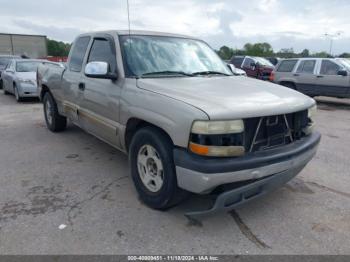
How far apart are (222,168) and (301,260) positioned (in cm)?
98

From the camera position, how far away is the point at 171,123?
296 cm

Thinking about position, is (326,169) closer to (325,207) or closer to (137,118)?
(325,207)

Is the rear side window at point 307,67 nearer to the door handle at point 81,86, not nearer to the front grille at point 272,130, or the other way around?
the front grille at point 272,130

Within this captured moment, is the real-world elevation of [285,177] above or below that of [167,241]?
above

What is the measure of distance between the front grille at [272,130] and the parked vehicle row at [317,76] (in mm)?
8799

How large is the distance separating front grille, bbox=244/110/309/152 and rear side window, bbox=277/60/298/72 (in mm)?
9717

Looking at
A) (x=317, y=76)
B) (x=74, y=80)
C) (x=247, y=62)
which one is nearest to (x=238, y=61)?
(x=247, y=62)

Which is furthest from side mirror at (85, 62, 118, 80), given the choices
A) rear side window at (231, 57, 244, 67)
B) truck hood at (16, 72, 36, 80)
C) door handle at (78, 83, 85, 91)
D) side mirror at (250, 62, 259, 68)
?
rear side window at (231, 57, 244, 67)

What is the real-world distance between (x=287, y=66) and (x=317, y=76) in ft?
4.44

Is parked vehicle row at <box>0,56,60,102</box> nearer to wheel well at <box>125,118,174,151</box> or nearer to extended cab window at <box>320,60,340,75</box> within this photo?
wheel well at <box>125,118,174,151</box>

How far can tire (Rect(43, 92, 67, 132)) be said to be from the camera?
20.9ft

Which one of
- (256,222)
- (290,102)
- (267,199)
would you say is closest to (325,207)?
(267,199)

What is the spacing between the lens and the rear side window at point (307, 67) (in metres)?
11.9

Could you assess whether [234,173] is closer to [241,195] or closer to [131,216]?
[241,195]
